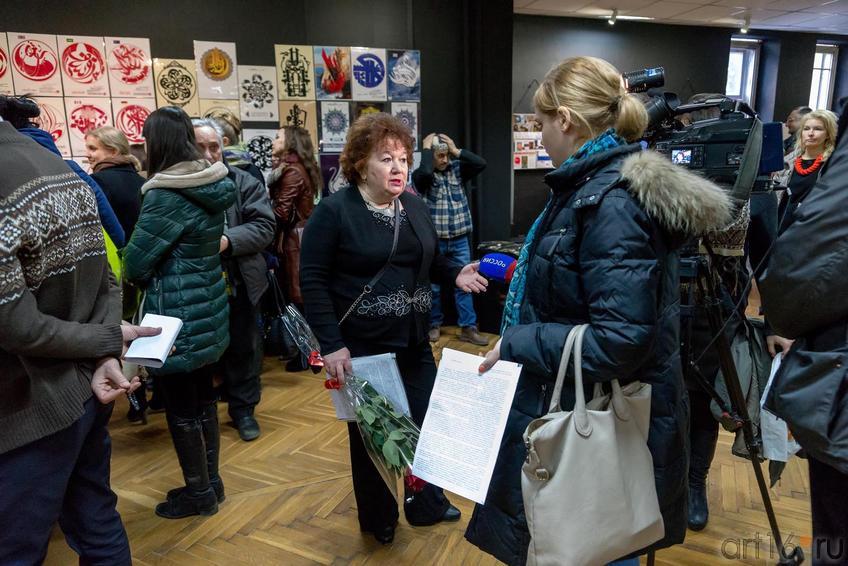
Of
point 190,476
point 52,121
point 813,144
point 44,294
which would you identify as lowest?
point 190,476

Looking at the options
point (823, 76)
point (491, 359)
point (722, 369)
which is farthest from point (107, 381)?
point (823, 76)

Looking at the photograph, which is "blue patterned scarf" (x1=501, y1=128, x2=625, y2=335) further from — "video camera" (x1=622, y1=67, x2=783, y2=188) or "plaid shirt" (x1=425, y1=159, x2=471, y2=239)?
"plaid shirt" (x1=425, y1=159, x2=471, y2=239)

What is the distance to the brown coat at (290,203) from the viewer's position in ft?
12.9

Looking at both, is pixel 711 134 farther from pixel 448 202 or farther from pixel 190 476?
pixel 448 202

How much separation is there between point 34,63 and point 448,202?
3117 mm

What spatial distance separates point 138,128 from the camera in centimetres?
443

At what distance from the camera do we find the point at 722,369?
1.95 m

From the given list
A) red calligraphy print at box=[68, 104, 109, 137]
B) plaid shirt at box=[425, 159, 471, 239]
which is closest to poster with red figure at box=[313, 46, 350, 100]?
plaid shirt at box=[425, 159, 471, 239]

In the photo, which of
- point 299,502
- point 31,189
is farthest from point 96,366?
point 299,502

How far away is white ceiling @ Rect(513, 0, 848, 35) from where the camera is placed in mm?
6770

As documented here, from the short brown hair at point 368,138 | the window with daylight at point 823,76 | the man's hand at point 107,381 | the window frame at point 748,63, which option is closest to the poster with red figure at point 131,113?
the short brown hair at point 368,138

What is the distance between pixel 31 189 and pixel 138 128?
144 inches

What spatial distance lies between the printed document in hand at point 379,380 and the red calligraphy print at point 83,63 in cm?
366

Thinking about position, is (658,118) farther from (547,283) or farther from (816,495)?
(816,495)
